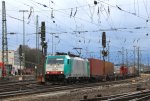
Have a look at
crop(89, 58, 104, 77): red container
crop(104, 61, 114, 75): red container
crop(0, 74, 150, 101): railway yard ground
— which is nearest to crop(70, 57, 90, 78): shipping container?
crop(89, 58, 104, 77): red container

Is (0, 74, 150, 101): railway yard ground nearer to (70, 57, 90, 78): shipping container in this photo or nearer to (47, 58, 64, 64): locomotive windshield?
(47, 58, 64, 64): locomotive windshield

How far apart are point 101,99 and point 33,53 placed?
135 metres

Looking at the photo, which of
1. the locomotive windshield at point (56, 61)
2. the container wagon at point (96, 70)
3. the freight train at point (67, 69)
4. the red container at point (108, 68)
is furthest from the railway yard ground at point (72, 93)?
the red container at point (108, 68)

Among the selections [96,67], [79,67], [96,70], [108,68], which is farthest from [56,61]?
[108,68]

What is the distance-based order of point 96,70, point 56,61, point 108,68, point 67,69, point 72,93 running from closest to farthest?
point 72,93 → point 67,69 → point 56,61 → point 96,70 → point 108,68

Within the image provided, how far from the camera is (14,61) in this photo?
454 feet

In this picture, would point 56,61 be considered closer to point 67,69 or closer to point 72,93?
point 67,69

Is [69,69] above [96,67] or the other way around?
above

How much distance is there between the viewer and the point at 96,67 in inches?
2480

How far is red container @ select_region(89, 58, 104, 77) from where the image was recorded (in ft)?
196

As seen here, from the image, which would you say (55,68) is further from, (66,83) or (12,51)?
(12,51)

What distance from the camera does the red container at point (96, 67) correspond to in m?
59.7

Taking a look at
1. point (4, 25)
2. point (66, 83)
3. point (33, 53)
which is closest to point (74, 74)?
point (66, 83)

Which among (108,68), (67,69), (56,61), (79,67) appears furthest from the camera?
(108,68)
